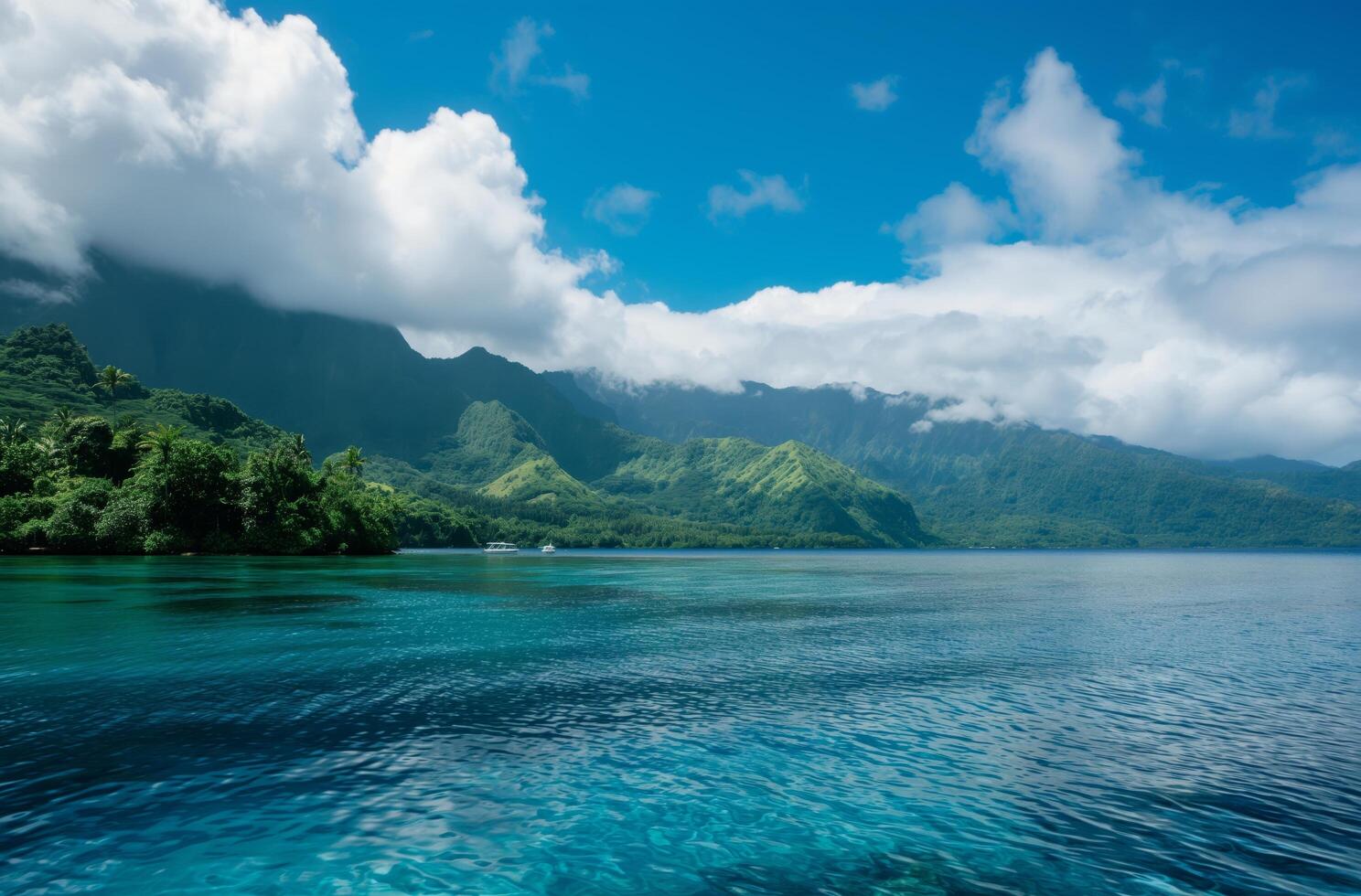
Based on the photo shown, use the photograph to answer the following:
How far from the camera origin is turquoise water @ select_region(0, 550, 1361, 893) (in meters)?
16.9

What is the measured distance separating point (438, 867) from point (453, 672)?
24458 millimetres

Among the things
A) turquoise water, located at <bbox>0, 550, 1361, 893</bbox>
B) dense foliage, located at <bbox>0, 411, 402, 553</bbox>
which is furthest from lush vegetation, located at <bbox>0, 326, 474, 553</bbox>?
turquoise water, located at <bbox>0, 550, 1361, 893</bbox>

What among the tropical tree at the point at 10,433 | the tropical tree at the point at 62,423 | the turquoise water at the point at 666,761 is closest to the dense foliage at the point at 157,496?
the tropical tree at the point at 62,423

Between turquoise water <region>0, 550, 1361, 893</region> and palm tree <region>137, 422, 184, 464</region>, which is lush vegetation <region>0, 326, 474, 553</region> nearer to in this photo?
palm tree <region>137, 422, 184, 464</region>

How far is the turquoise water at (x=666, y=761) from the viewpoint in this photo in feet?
55.3

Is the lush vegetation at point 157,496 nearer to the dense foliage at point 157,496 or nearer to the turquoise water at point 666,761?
the dense foliage at point 157,496

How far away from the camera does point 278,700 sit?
32156mm

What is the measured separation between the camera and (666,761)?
24.7 meters

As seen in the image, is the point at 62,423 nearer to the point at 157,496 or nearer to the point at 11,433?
the point at 11,433

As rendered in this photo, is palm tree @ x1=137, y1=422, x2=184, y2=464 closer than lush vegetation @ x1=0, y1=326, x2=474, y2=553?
No

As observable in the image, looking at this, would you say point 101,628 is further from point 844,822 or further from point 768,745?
point 844,822

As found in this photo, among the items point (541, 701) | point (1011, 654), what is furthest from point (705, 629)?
point (541, 701)

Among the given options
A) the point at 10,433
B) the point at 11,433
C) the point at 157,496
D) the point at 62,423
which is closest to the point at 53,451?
the point at 62,423

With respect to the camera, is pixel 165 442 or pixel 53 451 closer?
pixel 165 442
